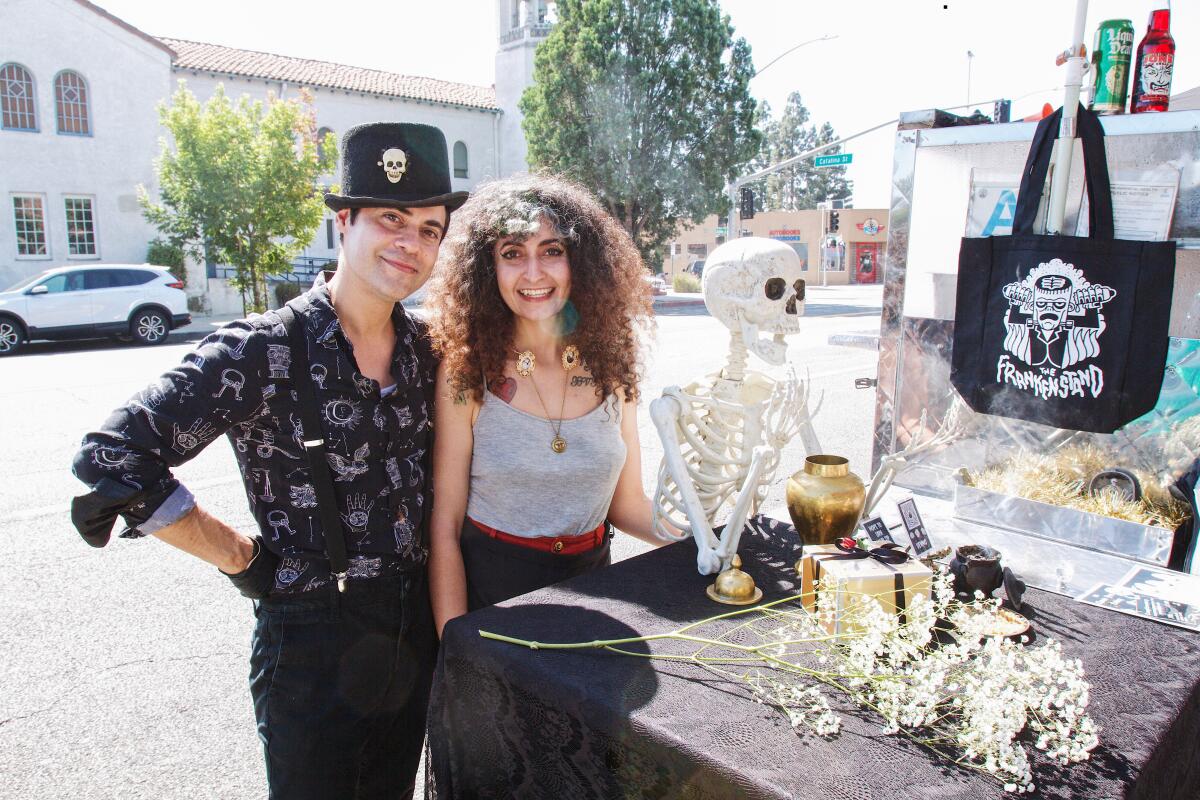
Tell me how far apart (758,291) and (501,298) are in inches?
28.0

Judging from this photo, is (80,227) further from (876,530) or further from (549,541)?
(876,530)

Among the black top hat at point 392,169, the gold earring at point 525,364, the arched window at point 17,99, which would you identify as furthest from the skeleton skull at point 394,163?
the arched window at point 17,99

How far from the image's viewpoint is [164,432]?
1703 millimetres

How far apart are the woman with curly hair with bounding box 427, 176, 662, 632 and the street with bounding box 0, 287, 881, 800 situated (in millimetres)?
621

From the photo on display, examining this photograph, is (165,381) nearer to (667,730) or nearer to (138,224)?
(667,730)

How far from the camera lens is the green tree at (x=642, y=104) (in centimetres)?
2630

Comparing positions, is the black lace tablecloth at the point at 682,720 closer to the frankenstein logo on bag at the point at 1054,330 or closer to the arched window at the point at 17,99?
the frankenstein logo on bag at the point at 1054,330

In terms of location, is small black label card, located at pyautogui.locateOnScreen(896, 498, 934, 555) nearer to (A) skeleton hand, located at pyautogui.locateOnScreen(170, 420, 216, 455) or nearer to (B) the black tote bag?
(B) the black tote bag

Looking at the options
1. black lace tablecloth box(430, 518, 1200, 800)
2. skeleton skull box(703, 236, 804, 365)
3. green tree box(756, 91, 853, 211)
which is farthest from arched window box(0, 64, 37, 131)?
green tree box(756, 91, 853, 211)

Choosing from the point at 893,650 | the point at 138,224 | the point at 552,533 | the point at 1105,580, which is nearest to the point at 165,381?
the point at 552,533

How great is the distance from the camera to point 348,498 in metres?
1.90

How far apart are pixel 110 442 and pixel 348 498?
0.49 metres

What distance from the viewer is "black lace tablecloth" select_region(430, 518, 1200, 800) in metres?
1.29

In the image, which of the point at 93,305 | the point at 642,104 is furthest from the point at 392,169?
the point at 642,104
